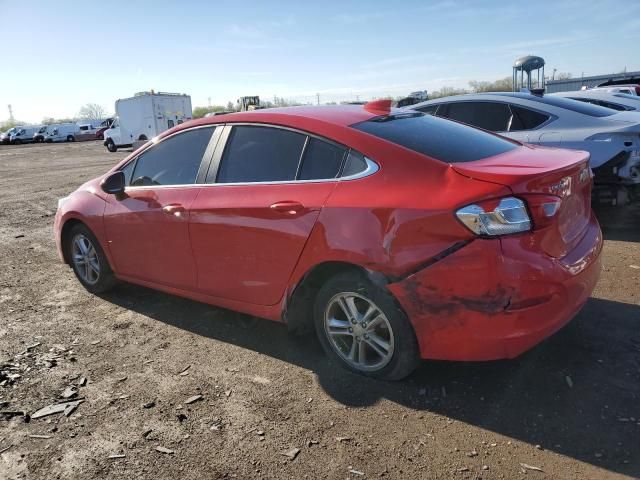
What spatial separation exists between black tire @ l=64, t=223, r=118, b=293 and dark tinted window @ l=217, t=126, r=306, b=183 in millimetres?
1778

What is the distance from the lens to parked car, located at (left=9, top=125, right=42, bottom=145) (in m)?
54.7

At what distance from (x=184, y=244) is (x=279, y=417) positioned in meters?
1.60

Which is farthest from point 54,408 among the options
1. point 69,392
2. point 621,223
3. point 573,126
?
point 621,223

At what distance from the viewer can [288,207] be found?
3.35m

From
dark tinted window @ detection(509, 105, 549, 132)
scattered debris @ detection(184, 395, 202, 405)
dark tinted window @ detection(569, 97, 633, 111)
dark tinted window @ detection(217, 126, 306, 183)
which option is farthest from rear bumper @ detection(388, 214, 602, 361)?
dark tinted window @ detection(569, 97, 633, 111)

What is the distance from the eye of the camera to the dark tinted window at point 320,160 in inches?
130

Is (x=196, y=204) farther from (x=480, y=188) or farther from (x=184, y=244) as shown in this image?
(x=480, y=188)

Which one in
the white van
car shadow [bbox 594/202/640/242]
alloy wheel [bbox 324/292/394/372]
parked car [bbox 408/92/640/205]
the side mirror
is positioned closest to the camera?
alloy wheel [bbox 324/292/394/372]

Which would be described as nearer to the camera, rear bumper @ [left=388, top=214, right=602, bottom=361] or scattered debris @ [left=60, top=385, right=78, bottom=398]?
rear bumper @ [left=388, top=214, right=602, bottom=361]

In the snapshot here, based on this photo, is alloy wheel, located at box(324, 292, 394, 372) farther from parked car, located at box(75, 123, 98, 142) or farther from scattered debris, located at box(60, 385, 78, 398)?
parked car, located at box(75, 123, 98, 142)

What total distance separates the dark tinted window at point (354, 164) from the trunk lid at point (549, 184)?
54cm

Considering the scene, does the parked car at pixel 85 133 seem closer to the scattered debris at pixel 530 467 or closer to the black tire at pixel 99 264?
the black tire at pixel 99 264

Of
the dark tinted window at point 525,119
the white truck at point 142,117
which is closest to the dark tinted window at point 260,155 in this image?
the dark tinted window at point 525,119

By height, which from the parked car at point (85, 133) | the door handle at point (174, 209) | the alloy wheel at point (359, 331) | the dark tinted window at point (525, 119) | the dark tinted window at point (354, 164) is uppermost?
the parked car at point (85, 133)
